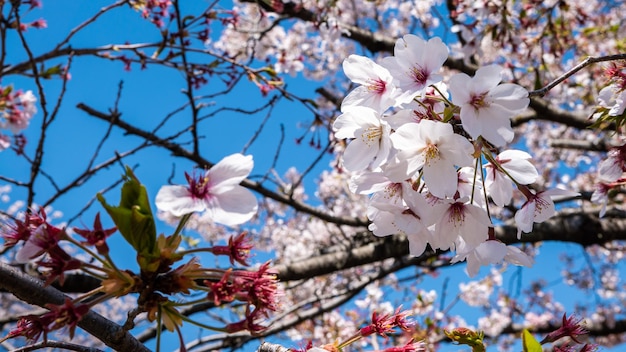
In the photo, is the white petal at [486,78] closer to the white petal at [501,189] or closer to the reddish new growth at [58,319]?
the white petal at [501,189]

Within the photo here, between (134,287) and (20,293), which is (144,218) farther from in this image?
(20,293)

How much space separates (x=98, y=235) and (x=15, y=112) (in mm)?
2682

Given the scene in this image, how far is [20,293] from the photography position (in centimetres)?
94

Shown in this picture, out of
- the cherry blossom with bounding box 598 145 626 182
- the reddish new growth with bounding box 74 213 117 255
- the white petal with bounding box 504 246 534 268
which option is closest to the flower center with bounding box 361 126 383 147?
the white petal with bounding box 504 246 534 268

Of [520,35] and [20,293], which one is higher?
[520,35]

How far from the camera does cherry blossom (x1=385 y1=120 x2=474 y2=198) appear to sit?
97cm

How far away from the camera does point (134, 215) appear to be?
0.82 meters

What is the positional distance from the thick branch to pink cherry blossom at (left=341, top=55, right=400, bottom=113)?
0.64 meters

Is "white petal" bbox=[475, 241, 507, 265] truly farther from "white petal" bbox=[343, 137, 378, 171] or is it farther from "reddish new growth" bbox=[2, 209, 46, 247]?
"reddish new growth" bbox=[2, 209, 46, 247]

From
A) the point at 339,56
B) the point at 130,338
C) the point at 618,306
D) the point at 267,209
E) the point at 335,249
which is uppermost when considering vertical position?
the point at 339,56

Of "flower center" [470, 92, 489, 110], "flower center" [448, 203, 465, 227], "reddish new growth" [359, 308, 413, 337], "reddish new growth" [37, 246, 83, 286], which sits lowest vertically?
"reddish new growth" [359, 308, 413, 337]

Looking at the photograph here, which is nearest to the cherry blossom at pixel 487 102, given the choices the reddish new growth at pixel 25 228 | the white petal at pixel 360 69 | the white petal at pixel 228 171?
the white petal at pixel 360 69

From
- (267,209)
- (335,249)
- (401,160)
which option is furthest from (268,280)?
(267,209)

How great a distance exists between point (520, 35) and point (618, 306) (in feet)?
20.6
